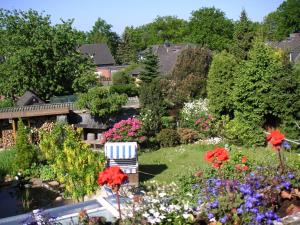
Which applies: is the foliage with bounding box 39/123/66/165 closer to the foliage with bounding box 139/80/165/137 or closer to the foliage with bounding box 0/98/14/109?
the foliage with bounding box 139/80/165/137

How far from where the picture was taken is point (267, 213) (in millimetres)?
4023

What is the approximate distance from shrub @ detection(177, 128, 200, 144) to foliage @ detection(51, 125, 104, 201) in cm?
818

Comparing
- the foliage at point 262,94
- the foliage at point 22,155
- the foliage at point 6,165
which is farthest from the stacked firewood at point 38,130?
the foliage at point 262,94

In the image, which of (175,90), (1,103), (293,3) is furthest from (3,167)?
(293,3)

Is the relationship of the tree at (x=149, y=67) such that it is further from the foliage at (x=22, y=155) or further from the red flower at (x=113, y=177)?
the red flower at (x=113, y=177)

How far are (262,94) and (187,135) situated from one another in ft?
14.5

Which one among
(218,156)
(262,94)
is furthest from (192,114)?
(218,156)

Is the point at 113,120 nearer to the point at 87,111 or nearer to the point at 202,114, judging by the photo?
the point at 87,111

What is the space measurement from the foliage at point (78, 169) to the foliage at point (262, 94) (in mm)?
8783

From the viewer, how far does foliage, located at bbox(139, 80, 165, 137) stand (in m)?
20.5

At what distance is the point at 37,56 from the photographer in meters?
29.4

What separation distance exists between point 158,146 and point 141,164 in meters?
3.86

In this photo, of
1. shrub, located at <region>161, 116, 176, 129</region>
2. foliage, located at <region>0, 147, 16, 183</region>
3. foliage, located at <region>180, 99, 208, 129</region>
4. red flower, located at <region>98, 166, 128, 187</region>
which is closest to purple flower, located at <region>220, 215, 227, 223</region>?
red flower, located at <region>98, 166, 128, 187</region>

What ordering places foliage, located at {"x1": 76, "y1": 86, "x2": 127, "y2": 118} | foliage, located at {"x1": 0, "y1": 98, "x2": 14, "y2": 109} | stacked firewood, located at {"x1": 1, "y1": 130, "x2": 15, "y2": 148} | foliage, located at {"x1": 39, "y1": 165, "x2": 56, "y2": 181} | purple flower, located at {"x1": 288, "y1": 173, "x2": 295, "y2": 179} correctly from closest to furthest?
1. purple flower, located at {"x1": 288, "y1": 173, "x2": 295, "y2": 179}
2. foliage, located at {"x1": 39, "y1": 165, "x2": 56, "y2": 181}
3. foliage, located at {"x1": 76, "y1": 86, "x2": 127, "y2": 118}
4. stacked firewood, located at {"x1": 1, "y1": 130, "x2": 15, "y2": 148}
5. foliage, located at {"x1": 0, "y1": 98, "x2": 14, "y2": 109}
